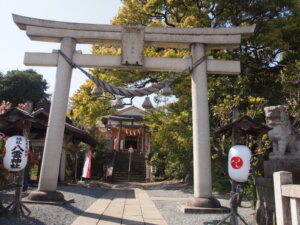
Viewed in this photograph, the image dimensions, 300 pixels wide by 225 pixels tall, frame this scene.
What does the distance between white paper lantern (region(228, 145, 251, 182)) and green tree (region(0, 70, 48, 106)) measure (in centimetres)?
3036

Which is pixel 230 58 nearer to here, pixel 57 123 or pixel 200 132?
pixel 200 132

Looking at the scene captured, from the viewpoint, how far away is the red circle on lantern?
505 cm

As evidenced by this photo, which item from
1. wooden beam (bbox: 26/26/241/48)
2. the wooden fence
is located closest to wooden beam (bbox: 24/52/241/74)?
wooden beam (bbox: 26/26/241/48)

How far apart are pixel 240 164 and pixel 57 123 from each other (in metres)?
5.03

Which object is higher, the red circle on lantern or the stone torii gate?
the stone torii gate

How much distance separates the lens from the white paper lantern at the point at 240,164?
5031mm

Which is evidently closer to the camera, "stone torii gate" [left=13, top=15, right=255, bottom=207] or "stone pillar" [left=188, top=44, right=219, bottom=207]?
"stone pillar" [left=188, top=44, right=219, bottom=207]

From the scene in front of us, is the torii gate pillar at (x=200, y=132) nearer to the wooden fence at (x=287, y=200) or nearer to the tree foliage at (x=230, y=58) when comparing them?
the tree foliage at (x=230, y=58)

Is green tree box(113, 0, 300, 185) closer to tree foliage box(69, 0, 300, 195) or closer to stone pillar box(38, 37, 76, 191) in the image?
tree foliage box(69, 0, 300, 195)

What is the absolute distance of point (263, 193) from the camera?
17.1 feet

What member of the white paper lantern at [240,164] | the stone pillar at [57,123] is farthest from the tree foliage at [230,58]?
the white paper lantern at [240,164]

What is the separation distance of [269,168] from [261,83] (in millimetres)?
9106

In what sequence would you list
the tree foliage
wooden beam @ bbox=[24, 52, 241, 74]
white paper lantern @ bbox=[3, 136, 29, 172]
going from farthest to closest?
the tree foliage < wooden beam @ bbox=[24, 52, 241, 74] < white paper lantern @ bbox=[3, 136, 29, 172]

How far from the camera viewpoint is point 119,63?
7805mm
